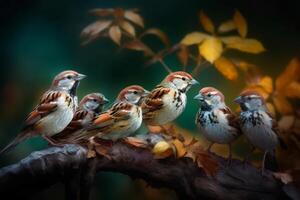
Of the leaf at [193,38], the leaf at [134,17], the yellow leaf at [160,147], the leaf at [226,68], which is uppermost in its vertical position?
the leaf at [134,17]

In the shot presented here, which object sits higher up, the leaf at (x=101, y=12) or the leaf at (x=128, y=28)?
the leaf at (x=101, y=12)

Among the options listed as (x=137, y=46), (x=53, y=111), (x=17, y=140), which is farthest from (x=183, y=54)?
(x=17, y=140)

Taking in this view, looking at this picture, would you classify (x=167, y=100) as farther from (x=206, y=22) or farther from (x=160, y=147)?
(x=206, y=22)

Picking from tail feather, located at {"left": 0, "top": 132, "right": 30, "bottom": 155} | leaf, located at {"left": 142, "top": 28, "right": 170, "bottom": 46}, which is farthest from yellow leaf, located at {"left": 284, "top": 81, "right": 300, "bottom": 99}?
tail feather, located at {"left": 0, "top": 132, "right": 30, "bottom": 155}

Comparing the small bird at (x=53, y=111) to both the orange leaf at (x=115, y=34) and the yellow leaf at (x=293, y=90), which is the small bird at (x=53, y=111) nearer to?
the orange leaf at (x=115, y=34)

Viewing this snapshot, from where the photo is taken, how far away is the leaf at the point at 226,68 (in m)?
2.18

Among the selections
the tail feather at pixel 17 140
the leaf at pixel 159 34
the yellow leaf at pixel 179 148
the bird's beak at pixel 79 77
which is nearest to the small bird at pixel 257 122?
the yellow leaf at pixel 179 148

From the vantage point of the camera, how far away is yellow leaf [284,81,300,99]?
2175 mm

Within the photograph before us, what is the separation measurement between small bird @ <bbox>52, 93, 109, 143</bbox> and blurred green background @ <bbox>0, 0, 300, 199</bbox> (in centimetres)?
3

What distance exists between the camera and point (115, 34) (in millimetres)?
2166

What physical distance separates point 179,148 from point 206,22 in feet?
1.61

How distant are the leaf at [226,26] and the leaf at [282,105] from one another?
312 mm

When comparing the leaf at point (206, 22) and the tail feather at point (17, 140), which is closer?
the tail feather at point (17, 140)

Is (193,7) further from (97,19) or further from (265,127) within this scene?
(265,127)
